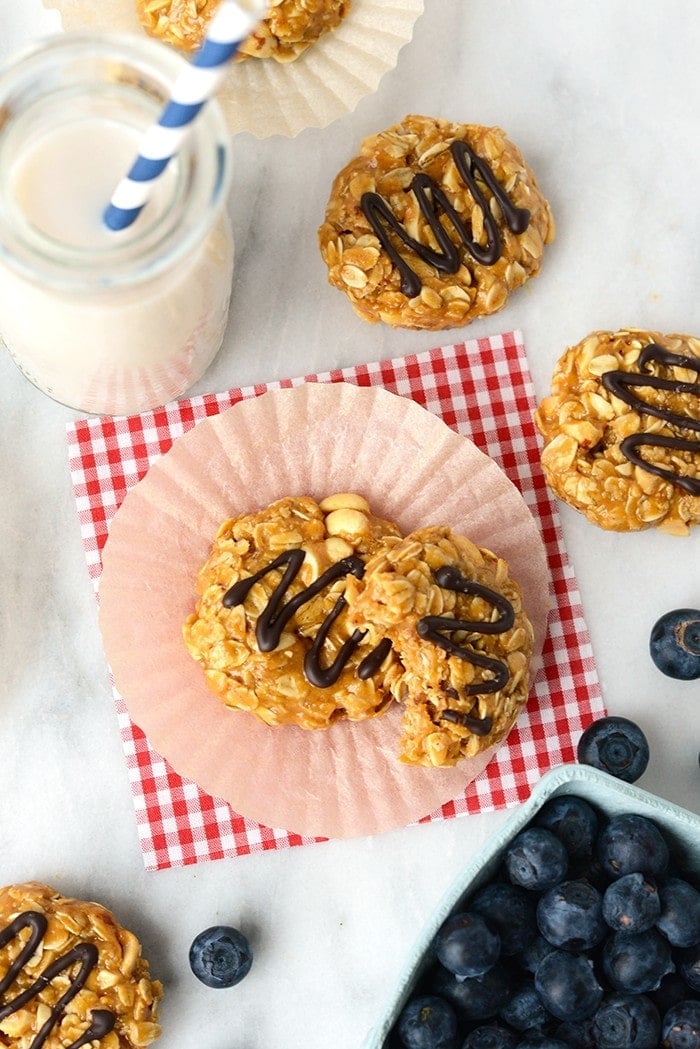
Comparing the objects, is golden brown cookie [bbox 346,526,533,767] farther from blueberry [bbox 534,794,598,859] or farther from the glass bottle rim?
the glass bottle rim

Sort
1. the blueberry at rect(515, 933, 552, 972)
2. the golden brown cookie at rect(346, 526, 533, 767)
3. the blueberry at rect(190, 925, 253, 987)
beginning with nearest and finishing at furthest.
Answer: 1. the golden brown cookie at rect(346, 526, 533, 767)
2. the blueberry at rect(515, 933, 552, 972)
3. the blueberry at rect(190, 925, 253, 987)

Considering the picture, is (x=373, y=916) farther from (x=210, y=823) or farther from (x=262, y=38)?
(x=262, y=38)

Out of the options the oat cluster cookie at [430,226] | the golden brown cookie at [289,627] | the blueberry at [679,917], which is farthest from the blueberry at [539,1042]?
the oat cluster cookie at [430,226]

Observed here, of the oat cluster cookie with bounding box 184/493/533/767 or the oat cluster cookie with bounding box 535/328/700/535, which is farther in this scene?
the oat cluster cookie with bounding box 535/328/700/535

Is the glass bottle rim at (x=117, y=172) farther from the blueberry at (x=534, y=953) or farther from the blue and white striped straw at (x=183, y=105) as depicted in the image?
the blueberry at (x=534, y=953)

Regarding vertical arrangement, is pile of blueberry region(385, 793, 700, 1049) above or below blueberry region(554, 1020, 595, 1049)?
above

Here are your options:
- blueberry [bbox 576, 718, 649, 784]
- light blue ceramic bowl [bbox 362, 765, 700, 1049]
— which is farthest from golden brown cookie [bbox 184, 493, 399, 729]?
blueberry [bbox 576, 718, 649, 784]

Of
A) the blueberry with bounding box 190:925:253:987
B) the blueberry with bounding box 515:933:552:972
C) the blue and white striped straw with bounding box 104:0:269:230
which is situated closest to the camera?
the blue and white striped straw with bounding box 104:0:269:230
